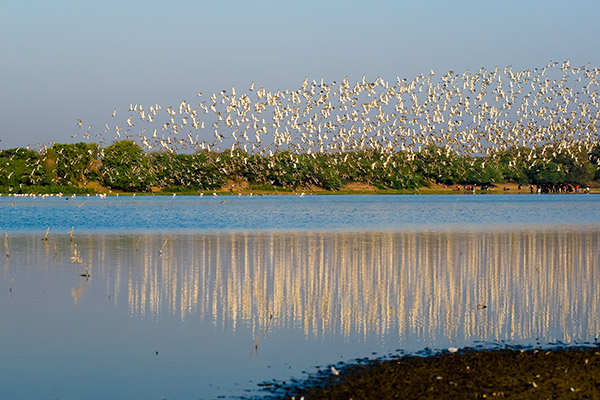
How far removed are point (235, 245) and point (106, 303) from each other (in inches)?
838

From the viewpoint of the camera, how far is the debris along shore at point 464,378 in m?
13.0

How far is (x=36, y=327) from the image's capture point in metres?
20.0

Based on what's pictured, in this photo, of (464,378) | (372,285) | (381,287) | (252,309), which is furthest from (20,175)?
(464,378)

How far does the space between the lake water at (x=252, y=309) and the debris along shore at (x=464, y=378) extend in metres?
0.86

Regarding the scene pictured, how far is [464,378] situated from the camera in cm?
1387

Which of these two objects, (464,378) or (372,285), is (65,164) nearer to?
(372,285)

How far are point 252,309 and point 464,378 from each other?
9072mm

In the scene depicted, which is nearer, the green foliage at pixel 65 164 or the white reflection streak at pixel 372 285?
the white reflection streak at pixel 372 285

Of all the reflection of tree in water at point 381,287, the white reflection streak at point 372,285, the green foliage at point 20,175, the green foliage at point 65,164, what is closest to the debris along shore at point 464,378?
the white reflection streak at point 372,285

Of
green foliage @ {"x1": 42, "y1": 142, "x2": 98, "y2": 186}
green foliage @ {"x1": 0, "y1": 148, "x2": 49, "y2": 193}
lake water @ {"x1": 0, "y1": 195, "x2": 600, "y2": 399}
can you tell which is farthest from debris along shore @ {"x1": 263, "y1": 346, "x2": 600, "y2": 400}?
green foliage @ {"x1": 42, "y1": 142, "x2": 98, "y2": 186}

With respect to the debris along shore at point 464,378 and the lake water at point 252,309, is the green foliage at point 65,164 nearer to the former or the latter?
the lake water at point 252,309

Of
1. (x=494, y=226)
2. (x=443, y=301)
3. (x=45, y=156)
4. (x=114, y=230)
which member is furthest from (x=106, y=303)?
(x=45, y=156)

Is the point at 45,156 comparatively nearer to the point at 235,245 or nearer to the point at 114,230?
the point at 114,230

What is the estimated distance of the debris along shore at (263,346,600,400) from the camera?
1298 cm
